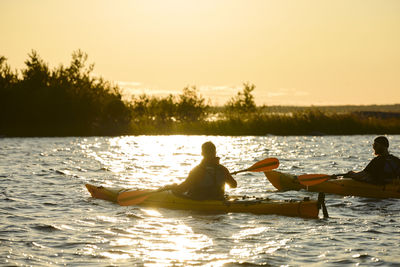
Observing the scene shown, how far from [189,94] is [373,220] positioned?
120 feet

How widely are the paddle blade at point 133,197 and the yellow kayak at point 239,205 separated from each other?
0.02 m

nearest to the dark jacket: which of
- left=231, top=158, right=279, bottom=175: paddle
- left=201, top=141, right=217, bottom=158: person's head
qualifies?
left=201, top=141, right=217, bottom=158: person's head

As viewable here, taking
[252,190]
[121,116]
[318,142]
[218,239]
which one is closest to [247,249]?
[218,239]

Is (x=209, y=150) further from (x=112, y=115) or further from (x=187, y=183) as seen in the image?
(x=112, y=115)

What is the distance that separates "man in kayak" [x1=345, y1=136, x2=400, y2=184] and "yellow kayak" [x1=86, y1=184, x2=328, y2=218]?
6.98 ft

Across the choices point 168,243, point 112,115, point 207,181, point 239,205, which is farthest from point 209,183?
point 112,115

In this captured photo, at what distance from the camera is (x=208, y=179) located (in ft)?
33.3

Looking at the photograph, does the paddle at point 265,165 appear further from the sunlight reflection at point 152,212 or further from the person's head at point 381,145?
the sunlight reflection at point 152,212

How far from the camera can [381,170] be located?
478 inches

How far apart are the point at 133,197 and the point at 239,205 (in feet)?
6.73

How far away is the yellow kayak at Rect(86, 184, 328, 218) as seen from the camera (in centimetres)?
990

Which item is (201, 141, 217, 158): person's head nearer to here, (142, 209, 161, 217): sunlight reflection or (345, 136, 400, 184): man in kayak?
(142, 209, 161, 217): sunlight reflection

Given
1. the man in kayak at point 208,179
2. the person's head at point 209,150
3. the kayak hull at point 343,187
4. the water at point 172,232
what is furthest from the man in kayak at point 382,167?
the person's head at point 209,150

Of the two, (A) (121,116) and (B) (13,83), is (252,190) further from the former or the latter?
(B) (13,83)
